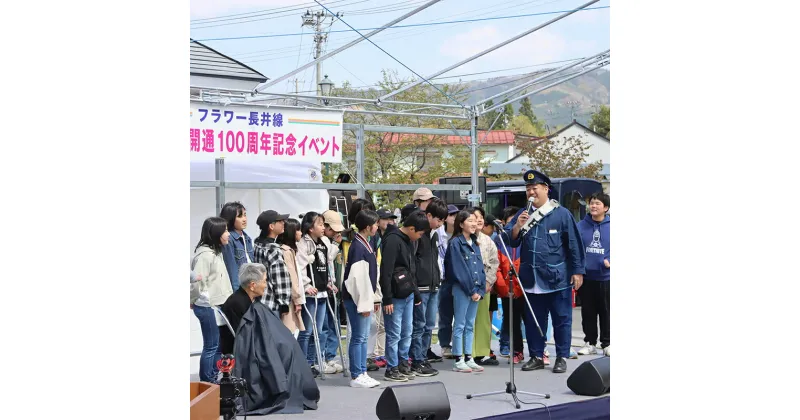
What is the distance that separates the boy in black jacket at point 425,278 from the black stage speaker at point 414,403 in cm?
188

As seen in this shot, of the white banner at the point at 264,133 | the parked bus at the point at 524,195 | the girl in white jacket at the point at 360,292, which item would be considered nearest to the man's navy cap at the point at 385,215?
the girl in white jacket at the point at 360,292

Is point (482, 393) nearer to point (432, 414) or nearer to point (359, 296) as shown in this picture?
point (359, 296)

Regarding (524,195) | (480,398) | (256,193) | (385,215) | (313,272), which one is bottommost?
(480,398)

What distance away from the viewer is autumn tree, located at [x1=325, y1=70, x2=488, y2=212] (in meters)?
21.0

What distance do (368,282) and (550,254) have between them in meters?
1.48

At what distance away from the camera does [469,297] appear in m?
6.64

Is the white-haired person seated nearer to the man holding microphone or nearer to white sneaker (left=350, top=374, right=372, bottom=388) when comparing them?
white sneaker (left=350, top=374, right=372, bottom=388)

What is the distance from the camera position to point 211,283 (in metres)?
5.53

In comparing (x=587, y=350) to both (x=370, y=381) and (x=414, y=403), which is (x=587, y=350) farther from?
(x=414, y=403)

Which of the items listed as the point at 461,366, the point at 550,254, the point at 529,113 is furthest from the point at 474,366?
the point at 529,113

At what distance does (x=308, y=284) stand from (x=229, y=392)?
6.05 feet

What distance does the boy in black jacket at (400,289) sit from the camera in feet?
19.9

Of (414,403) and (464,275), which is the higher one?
(464,275)

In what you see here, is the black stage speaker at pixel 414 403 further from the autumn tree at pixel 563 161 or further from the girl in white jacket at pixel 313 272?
the autumn tree at pixel 563 161
